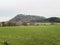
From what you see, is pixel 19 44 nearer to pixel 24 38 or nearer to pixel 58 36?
pixel 24 38

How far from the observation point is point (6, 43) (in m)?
24.2

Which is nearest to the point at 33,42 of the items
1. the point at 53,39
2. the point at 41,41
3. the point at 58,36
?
the point at 41,41

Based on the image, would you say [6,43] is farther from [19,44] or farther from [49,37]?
[49,37]

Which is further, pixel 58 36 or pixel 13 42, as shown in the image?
pixel 58 36

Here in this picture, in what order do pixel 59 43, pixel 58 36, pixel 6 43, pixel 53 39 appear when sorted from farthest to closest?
pixel 58 36 → pixel 53 39 → pixel 59 43 → pixel 6 43

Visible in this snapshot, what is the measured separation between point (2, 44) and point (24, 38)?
4853mm

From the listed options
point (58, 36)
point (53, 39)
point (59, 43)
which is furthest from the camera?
point (58, 36)

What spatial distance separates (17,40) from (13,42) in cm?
128

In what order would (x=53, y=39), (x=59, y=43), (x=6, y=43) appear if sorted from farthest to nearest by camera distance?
(x=53, y=39) → (x=59, y=43) → (x=6, y=43)

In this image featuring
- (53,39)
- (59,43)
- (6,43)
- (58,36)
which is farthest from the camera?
(58,36)

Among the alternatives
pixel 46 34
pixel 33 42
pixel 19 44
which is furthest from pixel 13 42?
pixel 46 34

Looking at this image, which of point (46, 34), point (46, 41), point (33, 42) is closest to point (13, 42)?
point (33, 42)

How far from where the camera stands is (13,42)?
26047 millimetres

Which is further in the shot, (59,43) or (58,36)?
(58,36)
